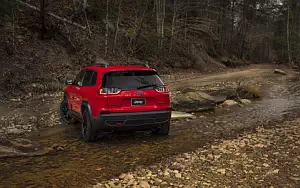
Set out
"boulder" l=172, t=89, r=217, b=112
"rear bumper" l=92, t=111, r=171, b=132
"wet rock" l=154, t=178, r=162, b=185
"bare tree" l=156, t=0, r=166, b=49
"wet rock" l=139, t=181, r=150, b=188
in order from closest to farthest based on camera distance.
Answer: "wet rock" l=139, t=181, r=150, b=188 → "wet rock" l=154, t=178, r=162, b=185 → "rear bumper" l=92, t=111, r=171, b=132 → "boulder" l=172, t=89, r=217, b=112 → "bare tree" l=156, t=0, r=166, b=49

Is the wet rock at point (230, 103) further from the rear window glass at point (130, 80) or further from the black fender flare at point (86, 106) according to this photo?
the black fender flare at point (86, 106)

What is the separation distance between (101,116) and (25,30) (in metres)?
14.9

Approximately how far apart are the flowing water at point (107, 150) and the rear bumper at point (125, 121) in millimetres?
490

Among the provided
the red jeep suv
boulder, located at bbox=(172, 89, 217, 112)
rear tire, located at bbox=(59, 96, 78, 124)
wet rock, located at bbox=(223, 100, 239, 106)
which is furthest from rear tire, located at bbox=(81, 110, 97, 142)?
wet rock, located at bbox=(223, 100, 239, 106)

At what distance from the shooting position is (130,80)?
21.4 ft

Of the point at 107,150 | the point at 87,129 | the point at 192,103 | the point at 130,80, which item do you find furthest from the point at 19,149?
the point at 192,103

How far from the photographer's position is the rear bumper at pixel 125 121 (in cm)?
625

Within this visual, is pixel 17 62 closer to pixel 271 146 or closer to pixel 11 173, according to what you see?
pixel 11 173

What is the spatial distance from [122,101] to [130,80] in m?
0.55

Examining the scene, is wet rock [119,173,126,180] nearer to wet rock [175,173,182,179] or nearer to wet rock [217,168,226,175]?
wet rock [175,173,182,179]

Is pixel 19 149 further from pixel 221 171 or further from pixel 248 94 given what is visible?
pixel 248 94

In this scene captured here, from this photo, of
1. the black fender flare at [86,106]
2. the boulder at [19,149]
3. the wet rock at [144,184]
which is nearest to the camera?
the wet rock at [144,184]

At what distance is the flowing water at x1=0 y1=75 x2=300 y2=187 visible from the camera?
4828 mm

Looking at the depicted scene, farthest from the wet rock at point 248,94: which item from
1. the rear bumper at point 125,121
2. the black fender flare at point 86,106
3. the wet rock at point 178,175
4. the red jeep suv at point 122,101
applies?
the wet rock at point 178,175
